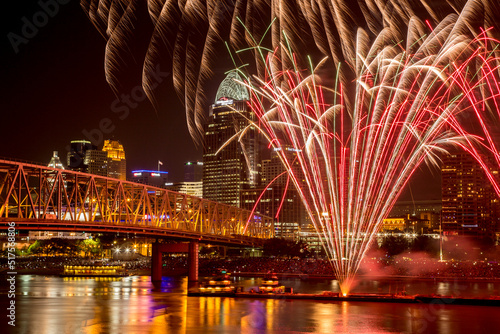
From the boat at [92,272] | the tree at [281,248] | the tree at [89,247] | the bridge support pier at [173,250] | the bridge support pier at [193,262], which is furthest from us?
the tree at [89,247]

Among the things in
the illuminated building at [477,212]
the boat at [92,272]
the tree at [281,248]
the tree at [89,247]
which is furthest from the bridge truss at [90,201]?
the illuminated building at [477,212]

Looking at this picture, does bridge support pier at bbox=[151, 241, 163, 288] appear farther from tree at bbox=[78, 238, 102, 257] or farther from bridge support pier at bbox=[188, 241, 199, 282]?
tree at bbox=[78, 238, 102, 257]

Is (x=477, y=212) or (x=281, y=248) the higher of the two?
(x=477, y=212)

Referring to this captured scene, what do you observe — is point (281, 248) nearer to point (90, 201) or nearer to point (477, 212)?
point (90, 201)

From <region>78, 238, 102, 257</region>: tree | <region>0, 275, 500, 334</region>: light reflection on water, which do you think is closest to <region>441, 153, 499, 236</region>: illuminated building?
<region>78, 238, 102, 257</region>: tree

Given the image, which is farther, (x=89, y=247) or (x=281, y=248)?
(x=89, y=247)

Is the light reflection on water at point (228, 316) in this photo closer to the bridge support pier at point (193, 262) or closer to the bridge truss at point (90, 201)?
the bridge truss at point (90, 201)

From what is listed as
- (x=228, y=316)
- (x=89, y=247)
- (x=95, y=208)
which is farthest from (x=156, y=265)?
(x=89, y=247)

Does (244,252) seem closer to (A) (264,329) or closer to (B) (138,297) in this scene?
(B) (138,297)
